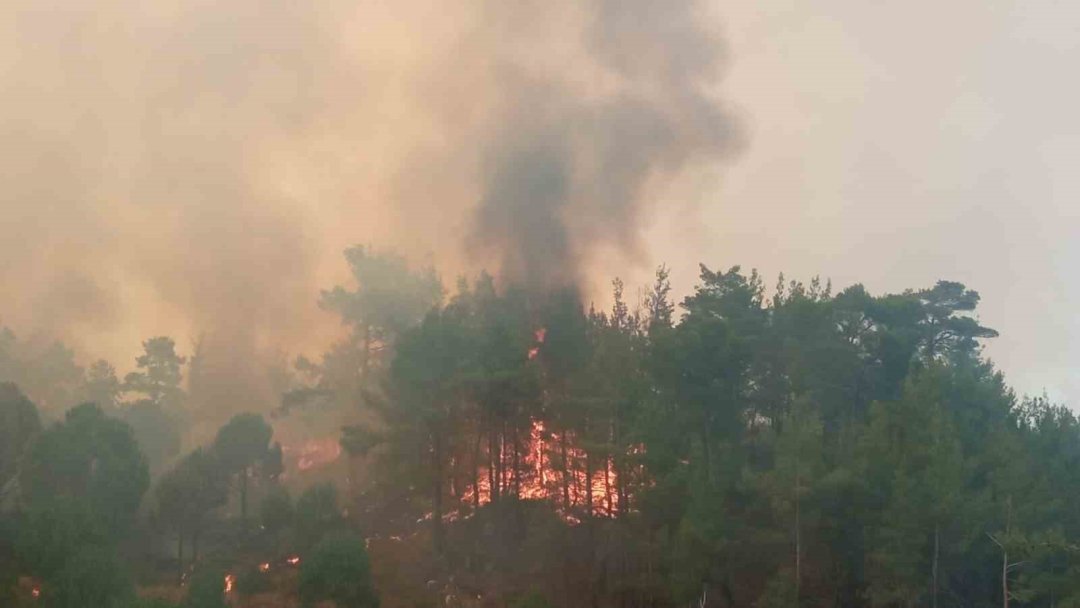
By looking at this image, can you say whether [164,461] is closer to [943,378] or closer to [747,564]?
[747,564]

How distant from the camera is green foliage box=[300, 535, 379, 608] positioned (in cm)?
3584

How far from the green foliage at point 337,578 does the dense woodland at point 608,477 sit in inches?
3.7

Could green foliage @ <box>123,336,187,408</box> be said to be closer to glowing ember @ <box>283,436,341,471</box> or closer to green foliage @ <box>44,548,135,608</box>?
glowing ember @ <box>283,436,341,471</box>

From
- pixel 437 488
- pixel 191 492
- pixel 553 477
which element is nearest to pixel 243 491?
pixel 191 492

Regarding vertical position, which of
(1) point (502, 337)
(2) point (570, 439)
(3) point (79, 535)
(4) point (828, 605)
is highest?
(1) point (502, 337)

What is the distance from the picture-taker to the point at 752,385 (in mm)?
45406

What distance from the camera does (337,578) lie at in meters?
35.8

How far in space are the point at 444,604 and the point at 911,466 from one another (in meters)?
19.3

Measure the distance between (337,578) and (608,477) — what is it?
1455 centimetres

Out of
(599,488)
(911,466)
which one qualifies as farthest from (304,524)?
(911,466)

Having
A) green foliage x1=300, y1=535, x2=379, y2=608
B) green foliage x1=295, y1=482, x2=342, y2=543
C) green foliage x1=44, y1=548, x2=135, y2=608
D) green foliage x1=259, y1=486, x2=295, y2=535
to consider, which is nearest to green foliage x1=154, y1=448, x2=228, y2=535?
green foliage x1=259, y1=486, x2=295, y2=535

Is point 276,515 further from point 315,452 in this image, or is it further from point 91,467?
point 315,452

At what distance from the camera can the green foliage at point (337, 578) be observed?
35.8m

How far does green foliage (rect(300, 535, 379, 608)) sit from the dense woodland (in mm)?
95
